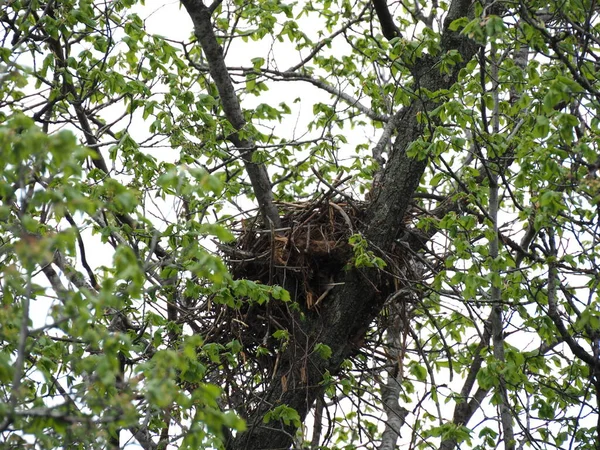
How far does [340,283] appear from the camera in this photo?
6.13 m

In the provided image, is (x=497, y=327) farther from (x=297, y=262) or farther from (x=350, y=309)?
(x=297, y=262)

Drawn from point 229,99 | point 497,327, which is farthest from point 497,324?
point 229,99

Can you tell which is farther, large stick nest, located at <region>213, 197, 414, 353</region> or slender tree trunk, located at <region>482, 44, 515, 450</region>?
large stick nest, located at <region>213, 197, 414, 353</region>

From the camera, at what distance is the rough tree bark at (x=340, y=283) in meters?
6.00

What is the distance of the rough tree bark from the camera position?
19.7 ft

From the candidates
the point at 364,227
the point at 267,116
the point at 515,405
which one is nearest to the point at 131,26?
the point at 267,116

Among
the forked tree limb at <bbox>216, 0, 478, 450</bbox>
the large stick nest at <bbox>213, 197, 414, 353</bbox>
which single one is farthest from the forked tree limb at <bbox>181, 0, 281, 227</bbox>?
the forked tree limb at <bbox>216, 0, 478, 450</bbox>

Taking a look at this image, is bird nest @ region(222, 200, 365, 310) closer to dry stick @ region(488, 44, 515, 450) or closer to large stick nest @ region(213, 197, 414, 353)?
large stick nest @ region(213, 197, 414, 353)

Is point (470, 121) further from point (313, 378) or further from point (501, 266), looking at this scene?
point (313, 378)

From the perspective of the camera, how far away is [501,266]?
5.49 metres

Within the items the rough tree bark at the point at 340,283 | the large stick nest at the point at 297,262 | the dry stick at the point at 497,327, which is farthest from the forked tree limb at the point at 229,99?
the dry stick at the point at 497,327

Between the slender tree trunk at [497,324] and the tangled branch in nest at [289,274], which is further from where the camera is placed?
the tangled branch in nest at [289,274]

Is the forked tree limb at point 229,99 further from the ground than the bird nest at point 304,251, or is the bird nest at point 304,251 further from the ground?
the forked tree limb at point 229,99

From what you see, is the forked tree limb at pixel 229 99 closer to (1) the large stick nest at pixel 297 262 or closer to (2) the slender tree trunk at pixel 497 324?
(1) the large stick nest at pixel 297 262
